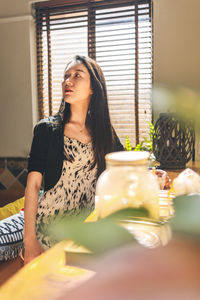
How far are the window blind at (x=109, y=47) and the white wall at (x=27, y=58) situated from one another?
0.12 metres

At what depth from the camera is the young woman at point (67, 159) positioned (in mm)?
1568

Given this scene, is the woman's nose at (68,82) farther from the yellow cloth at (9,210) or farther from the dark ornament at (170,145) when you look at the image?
the yellow cloth at (9,210)

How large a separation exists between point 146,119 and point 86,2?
4.12ft

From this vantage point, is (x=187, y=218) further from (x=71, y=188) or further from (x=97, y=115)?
(x=97, y=115)

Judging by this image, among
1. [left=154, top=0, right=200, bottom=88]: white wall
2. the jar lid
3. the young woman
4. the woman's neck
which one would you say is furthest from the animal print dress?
[left=154, top=0, right=200, bottom=88]: white wall

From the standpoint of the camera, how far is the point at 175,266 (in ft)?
0.80

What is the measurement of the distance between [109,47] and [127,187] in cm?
293

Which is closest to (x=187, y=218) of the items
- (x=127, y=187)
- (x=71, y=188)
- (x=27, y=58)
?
(x=127, y=187)

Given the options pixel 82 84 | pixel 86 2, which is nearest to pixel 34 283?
pixel 82 84

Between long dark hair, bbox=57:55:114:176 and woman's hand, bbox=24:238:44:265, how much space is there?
0.45m

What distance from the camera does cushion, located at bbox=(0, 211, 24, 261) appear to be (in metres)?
1.86

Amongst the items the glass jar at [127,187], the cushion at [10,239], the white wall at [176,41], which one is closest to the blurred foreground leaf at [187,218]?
the glass jar at [127,187]

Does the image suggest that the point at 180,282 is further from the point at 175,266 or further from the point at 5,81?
the point at 5,81

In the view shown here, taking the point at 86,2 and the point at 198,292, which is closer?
the point at 198,292
